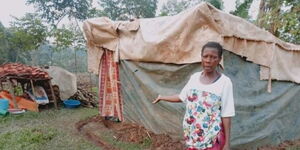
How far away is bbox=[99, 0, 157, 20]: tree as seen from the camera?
65.2 ft

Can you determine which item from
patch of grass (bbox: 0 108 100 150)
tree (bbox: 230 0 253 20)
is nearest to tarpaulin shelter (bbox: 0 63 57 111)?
patch of grass (bbox: 0 108 100 150)

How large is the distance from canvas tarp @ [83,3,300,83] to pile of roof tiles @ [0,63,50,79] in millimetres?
2883

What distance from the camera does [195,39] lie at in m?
3.62

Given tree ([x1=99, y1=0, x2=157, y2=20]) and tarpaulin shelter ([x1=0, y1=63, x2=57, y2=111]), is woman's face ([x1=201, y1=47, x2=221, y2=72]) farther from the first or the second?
tree ([x1=99, y1=0, x2=157, y2=20])

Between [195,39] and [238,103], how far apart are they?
3.78ft

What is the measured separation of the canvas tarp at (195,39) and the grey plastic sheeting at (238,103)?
16cm

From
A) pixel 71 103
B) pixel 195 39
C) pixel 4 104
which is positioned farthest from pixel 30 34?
pixel 195 39

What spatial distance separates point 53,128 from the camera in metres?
5.28

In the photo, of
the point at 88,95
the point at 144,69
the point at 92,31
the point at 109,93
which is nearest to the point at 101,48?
the point at 92,31

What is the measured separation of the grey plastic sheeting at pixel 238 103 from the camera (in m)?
3.86

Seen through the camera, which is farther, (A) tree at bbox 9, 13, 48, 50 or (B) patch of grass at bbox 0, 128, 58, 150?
(A) tree at bbox 9, 13, 48, 50

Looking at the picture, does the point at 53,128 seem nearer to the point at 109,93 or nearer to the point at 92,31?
the point at 109,93

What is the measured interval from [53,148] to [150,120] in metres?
1.67

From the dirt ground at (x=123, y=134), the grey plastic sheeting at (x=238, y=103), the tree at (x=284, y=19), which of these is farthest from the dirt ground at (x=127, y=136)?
the tree at (x=284, y=19)
